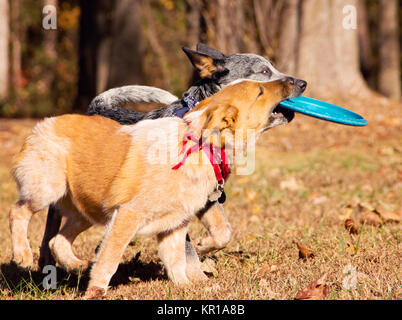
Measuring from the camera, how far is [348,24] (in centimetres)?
1220

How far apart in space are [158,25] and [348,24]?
13.4 meters

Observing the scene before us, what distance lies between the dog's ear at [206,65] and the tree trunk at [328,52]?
6.96 metres

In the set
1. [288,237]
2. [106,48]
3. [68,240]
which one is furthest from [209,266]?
[106,48]

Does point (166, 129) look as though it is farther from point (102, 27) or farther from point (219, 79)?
point (102, 27)

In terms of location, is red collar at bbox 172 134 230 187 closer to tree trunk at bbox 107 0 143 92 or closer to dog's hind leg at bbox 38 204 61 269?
dog's hind leg at bbox 38 204 61 269

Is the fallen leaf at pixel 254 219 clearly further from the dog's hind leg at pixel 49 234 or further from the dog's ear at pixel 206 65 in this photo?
the dog's hind leg at pixel 49 234

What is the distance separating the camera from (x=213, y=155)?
3752 millimetres

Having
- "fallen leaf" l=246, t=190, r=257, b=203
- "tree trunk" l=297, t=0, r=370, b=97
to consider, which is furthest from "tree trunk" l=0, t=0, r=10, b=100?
"fallen leaf" l=246, t=190, r=257, b=203

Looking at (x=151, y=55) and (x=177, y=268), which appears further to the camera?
(x=151, y=55)

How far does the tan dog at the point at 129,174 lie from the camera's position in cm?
366

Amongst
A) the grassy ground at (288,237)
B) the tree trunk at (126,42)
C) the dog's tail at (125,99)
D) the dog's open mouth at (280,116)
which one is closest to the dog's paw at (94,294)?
the grassy ground at (288,237)

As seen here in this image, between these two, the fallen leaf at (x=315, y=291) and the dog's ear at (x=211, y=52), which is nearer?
the fallen leaf at (x=315, y=291)

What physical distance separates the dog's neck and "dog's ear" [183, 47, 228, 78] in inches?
2.8
